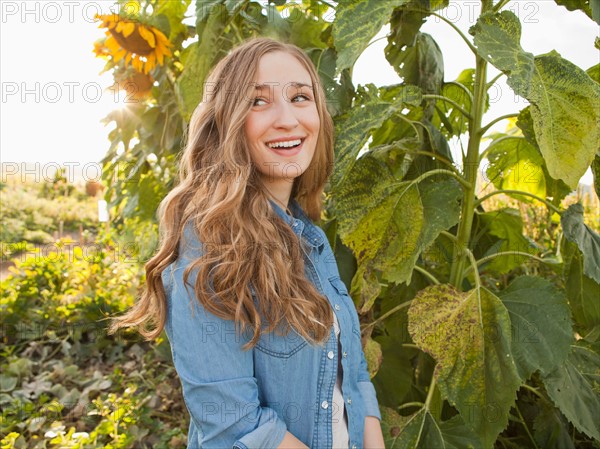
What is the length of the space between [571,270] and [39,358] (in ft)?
7.15

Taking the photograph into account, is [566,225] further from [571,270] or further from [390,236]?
[390,236]

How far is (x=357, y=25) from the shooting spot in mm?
1038

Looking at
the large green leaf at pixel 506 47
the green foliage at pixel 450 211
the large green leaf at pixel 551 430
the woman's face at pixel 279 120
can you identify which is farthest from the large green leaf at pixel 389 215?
the large green leaf at pixel 551 430

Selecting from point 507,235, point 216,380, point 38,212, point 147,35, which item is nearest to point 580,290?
point 507,235

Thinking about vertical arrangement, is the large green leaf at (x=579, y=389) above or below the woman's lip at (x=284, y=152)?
below

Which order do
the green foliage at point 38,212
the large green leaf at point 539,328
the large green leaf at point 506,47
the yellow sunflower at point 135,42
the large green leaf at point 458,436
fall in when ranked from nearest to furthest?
the large green leaf at point 506,47 < the large green leaf at point 539,328 < the large green leaf at point 458,436 < the yellow sunflower at point 135,42 < the green foliage at point 38,212

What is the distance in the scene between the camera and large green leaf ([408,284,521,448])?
3.85 ft

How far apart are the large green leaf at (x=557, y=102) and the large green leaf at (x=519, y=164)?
0.48 m

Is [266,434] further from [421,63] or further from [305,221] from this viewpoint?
[421,63]

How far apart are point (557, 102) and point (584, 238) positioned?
38cm

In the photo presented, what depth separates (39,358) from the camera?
268 centimetres

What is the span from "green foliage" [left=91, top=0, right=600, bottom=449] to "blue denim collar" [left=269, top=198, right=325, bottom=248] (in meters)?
0.07

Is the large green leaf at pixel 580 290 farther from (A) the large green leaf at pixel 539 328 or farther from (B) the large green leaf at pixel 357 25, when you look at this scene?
(B) the large green leaf at pixel 357 25

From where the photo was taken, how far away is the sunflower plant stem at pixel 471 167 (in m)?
1.33
